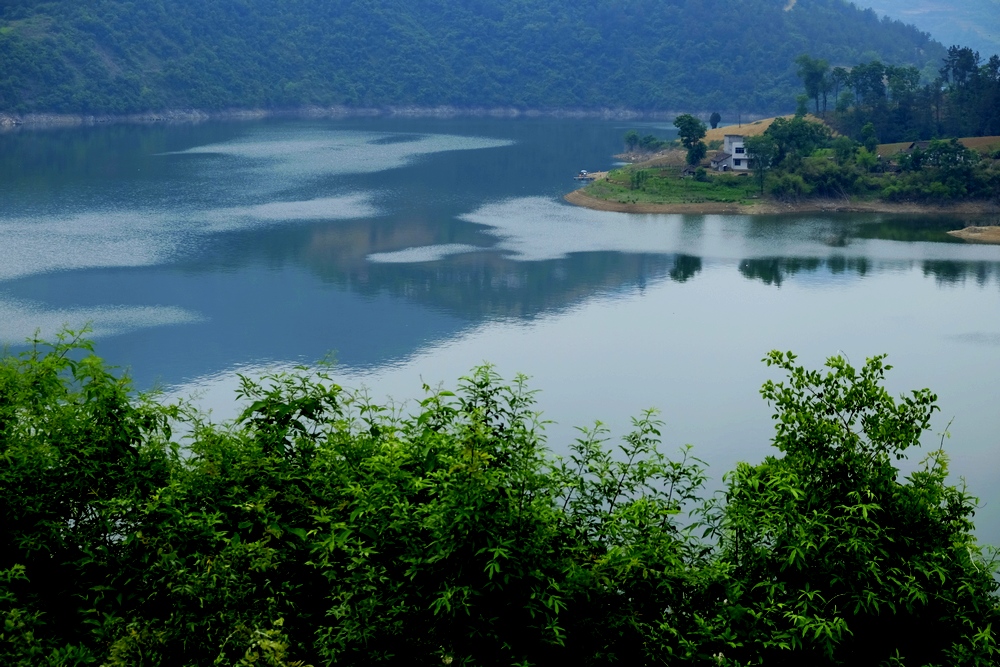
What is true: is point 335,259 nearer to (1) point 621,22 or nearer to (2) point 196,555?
(2) point 196,555

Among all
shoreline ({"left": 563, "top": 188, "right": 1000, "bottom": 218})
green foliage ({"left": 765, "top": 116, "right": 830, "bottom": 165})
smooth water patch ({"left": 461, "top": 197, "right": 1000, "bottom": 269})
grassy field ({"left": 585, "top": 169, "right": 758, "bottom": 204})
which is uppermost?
green foliage ({"left": 765, "top": 116, "right": 830, "bottom": 165})

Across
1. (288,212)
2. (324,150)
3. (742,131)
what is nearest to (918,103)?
(742,131)

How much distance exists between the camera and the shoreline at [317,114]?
75.7 meters

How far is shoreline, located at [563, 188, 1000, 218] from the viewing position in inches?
1753

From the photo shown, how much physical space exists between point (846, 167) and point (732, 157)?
621 centimetres

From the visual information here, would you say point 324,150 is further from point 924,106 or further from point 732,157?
point 924,106

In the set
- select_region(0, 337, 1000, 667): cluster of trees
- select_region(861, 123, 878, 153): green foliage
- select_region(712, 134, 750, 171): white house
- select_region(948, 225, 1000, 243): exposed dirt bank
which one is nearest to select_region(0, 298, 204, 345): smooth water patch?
select_region(0, 337, 1000, 667): cluster of trees

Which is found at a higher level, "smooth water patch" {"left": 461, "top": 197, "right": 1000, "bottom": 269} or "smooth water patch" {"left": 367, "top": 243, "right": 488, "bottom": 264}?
"smooth water patch" {"left": 461, "top": 197, "right": 1000, "bottom": 269}

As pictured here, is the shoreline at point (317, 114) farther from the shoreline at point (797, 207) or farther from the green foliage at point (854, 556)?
the green foliage at point (854, 556)

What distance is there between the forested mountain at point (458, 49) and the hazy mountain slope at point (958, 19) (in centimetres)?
4210

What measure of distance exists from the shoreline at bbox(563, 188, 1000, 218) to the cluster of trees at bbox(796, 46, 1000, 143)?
11.3 m

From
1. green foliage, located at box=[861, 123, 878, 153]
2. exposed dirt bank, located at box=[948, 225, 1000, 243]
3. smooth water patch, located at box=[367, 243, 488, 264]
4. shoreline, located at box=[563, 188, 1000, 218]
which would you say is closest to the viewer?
smooth water patch, located at box=[367, 243, 488, 264]

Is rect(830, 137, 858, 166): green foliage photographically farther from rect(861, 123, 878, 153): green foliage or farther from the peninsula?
rect(861, 123, 878, 153): green foliage

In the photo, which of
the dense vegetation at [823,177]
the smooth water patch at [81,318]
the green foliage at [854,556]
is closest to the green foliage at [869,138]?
the dense vegetation at [823,177]
